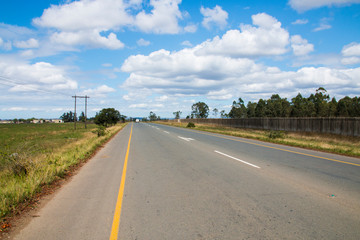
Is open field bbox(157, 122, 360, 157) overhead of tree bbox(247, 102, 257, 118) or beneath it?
beneath

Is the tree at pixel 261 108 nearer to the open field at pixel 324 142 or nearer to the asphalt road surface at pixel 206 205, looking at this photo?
the open field at pixel 324 142

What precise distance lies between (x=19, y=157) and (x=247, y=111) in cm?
10709

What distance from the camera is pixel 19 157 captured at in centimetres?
698

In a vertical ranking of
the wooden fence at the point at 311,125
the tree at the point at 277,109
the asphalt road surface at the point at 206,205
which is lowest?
the asphalt road surface at the point at 206,205

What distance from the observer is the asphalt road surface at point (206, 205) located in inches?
137

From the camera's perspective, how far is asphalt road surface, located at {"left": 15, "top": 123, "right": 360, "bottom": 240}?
3479mm

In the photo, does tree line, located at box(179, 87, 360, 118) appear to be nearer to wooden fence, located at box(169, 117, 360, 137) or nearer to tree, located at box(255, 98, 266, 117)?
tree, located at box(255, 98, 266, 117)

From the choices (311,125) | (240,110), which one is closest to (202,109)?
(240,110)

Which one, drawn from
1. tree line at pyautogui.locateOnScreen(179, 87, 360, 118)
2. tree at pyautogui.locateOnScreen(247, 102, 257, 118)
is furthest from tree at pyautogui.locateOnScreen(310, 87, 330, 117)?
tree at pyautogui.locateOnScreen(247, 102, 257, 118)

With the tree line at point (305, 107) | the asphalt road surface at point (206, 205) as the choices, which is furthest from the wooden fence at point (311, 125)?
the tree line at point (305, 107)

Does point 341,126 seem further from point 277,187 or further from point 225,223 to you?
point 225,223

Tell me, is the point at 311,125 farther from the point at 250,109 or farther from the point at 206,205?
the point at 250,109

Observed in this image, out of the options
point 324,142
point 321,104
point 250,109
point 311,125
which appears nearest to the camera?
point 324,142

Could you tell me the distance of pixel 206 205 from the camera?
176 inches
